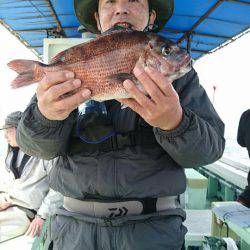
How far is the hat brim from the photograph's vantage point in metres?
2.29

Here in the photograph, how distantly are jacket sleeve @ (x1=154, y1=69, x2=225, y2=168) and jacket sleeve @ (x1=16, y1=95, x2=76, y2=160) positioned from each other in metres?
0.46

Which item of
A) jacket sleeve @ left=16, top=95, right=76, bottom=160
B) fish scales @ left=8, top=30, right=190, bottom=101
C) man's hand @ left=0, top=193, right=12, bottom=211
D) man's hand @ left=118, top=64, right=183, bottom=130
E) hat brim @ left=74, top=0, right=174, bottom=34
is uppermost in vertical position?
hat brim @ left=74, top=0, right=174, bottom=34

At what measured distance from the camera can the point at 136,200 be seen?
64.9 inches

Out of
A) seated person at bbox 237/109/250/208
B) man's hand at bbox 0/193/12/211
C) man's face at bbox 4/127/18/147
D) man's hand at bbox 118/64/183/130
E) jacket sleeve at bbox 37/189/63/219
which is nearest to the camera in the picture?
man's hand at bbox 118/64/183/130

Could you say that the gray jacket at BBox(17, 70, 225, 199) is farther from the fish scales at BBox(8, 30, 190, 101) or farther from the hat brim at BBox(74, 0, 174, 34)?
the hat brim at BBox(74, 0, 174, 34)

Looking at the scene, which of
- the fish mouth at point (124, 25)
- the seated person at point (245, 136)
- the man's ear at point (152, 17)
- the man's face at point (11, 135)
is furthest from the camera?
the man's face at point (11, 135)

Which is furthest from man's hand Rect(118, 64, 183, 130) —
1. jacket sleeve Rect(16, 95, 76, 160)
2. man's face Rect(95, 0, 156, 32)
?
man's face Rect(95, 0, 156, 32)

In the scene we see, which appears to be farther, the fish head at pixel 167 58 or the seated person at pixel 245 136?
the seated person at pixel 245 136

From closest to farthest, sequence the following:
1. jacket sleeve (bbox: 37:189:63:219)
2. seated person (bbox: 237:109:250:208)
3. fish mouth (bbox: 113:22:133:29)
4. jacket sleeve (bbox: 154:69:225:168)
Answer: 1. jacket sleeve (bbox: 154:69:225:168)
2. fish mouth (bbox: 113:22:133:29)
3. jacket sleeve (bbox: 37:189:63:219)
4. seated person (bbox: 237:109:250:208)

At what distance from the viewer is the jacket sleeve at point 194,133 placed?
1.53m

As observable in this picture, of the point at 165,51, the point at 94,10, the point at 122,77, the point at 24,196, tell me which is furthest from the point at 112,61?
the point at 24,196

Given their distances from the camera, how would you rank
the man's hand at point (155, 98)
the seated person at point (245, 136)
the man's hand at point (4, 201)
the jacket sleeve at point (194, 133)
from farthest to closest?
the seated person at point (245, 136) → the man's hand at point (4, 201) → the jacket sleeve at point (194, 133) → the man's hand at point (155, 98)

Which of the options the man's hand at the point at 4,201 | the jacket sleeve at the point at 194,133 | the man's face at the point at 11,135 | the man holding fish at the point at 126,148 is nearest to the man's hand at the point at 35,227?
the man's hand at the point at 4,201

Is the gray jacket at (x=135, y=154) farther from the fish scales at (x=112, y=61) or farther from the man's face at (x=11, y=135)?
the man's face at (x=11, y=135)
